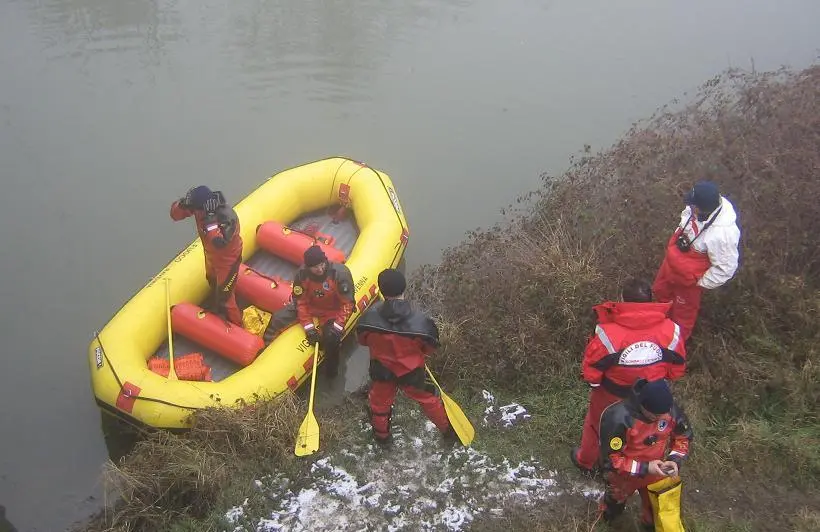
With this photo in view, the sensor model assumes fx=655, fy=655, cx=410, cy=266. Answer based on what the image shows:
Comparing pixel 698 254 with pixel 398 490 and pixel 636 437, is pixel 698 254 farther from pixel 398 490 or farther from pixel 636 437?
pixel 398 490

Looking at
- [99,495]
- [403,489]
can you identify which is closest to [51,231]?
[99,495]

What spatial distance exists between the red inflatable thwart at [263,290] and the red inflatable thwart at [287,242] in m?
0.39

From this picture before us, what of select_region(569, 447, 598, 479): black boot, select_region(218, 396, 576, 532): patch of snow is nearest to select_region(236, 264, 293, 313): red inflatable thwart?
select_region(218, 396, 576, 532): patch of snow

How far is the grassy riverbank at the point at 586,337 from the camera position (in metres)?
3.99

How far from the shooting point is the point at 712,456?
160 inches

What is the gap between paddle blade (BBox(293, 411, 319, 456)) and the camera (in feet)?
14.0

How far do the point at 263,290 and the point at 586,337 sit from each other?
2.71 m

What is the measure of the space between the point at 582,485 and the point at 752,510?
95cm

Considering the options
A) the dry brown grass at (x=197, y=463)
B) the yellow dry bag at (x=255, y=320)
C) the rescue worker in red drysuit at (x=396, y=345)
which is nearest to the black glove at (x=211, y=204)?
the yellow dry bag at (x=255, y=320)

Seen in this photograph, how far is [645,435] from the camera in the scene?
3.03 metres

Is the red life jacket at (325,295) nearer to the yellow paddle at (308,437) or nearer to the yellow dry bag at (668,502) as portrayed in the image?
the yellow paddle at (308,437)

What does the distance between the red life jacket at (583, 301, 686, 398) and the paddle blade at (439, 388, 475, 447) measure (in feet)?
3.88

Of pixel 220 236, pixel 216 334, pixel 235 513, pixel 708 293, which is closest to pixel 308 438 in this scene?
pixel 235 513

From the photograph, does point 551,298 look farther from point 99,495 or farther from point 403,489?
point 99,495
